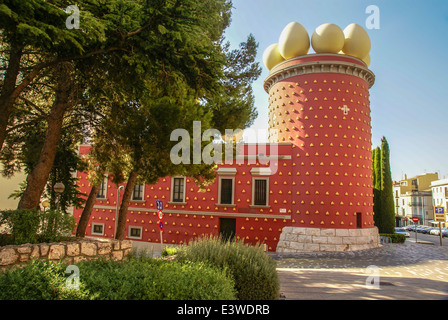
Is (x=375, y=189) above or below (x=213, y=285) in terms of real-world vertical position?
above

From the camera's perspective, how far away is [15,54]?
25.9 feet

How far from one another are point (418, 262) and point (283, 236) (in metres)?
7.00

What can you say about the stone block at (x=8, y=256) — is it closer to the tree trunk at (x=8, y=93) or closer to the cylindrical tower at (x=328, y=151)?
the tree trunk at (x=8, y=93)

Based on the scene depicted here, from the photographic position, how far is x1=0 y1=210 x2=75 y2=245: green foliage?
22.6ft

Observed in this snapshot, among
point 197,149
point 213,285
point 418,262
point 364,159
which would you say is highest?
point 364,159

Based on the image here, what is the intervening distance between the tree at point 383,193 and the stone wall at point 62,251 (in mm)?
23518

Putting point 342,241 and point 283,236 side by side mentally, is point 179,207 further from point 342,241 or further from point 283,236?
point 342,241

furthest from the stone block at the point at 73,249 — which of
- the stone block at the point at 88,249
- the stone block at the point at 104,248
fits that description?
the stone block at the point at 104,248

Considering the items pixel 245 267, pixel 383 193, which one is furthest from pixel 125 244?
pixel 383 193

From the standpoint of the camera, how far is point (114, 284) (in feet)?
15.0

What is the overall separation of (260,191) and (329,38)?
Answer: 10.6 metres

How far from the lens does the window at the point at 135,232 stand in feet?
67.5

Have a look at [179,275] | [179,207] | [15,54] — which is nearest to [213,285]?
[179,275]

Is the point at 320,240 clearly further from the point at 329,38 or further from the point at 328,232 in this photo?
the point at 329,38
